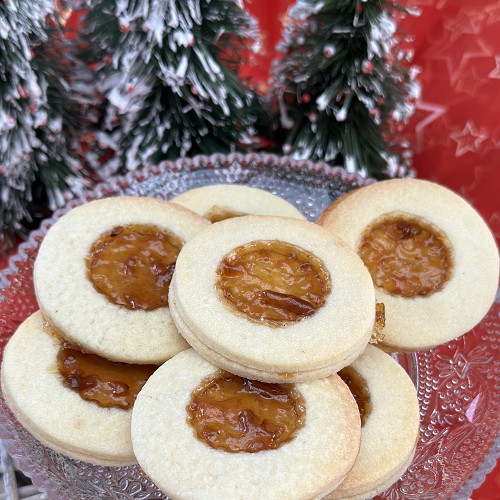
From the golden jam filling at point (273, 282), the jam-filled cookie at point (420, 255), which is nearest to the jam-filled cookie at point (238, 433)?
the golden jam filling at point (273, 282)

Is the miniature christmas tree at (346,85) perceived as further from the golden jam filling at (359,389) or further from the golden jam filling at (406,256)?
the golden jam filling at (359,389)

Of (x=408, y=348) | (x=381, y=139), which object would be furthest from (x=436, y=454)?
(x=381, y=139)

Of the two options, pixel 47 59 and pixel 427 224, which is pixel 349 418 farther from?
pixel 47 59

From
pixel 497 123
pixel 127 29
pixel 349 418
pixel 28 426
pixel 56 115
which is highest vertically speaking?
pixel 127 29

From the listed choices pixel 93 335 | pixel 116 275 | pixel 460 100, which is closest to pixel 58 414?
pixel 93 335

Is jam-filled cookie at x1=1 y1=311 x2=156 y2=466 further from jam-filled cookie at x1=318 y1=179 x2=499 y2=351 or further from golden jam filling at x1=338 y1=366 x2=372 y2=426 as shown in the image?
jam-filled cookie at x1=318 y1=179 x2=499 y2=351
